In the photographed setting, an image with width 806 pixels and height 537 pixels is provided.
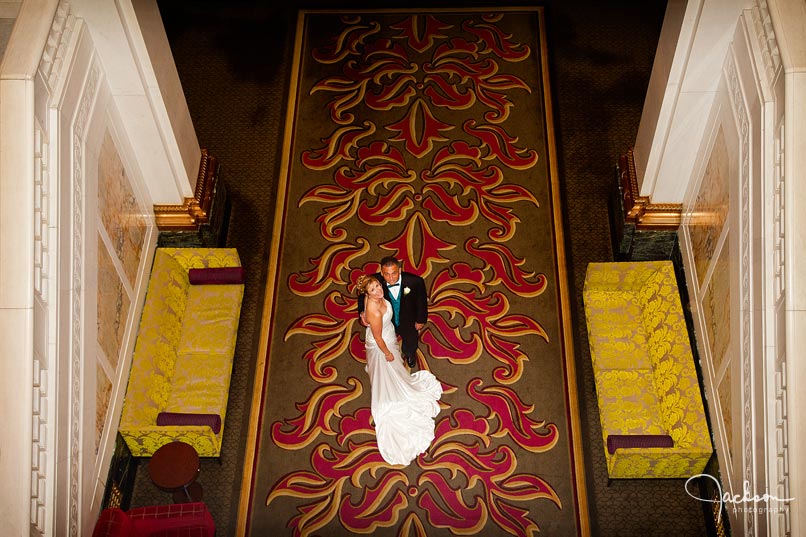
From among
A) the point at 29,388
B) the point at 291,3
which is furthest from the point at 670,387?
the point at 291,3

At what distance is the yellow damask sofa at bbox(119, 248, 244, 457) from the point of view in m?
6.10

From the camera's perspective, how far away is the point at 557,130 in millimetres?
8320

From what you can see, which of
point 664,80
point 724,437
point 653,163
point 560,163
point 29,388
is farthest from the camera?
point 560,163

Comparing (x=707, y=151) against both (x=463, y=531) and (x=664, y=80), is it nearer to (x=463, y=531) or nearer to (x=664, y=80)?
(x=664, y=80)

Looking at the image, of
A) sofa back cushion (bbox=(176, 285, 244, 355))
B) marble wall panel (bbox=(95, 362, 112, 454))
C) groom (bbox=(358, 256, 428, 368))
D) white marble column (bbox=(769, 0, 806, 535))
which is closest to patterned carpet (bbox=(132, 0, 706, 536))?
sofa back cushion (bbox=(176, 285, 244, 355))

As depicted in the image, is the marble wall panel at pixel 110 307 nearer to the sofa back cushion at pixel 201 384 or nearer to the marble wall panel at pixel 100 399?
the marble wall panel at pixel 100 399

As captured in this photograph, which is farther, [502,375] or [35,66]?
[502,375]

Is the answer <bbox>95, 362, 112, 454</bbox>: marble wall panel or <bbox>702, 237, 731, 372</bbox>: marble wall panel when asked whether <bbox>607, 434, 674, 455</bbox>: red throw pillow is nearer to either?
<bbox>702, 237, 731, 372</bbox>: marble wall panel

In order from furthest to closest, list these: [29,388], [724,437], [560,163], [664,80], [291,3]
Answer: [291,3] < [560,163] < [664,80] < [724,437] < [29,388]

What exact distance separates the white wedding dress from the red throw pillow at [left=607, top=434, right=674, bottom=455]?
1.30m

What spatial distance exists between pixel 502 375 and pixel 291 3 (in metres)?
4.95

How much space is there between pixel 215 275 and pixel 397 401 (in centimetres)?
177

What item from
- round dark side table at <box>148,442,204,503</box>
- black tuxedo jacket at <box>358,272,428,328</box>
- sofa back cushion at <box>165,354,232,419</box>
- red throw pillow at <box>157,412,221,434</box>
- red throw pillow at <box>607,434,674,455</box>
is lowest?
round dark side table at <box>148,442,204,503</box>

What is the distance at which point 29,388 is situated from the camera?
455 centimetres
